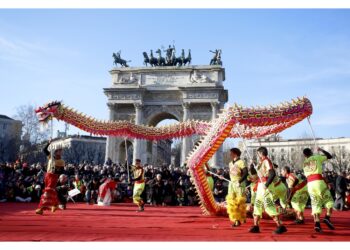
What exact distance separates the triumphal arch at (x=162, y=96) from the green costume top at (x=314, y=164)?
3019 centimetres

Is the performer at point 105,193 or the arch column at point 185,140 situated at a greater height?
the arch column at point 185,140

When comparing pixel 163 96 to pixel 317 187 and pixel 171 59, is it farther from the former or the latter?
pixel 317 187

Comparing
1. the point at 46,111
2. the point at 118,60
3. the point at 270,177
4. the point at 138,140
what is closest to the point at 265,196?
the point at 270,177

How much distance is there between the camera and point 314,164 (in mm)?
A: 6969

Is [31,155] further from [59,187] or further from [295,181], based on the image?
[295,181]

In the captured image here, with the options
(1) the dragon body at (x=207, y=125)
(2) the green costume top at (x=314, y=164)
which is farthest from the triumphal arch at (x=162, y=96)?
(2) the green costume top at (x=314, y=164)

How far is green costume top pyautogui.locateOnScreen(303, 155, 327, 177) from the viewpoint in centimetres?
695

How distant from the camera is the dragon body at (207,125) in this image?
26.6 feet

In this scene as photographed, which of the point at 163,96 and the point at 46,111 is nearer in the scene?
the point at 46,111

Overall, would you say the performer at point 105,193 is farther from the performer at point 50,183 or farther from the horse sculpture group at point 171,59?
the horse sculpture group at point 171,59

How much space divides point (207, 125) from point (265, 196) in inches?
204

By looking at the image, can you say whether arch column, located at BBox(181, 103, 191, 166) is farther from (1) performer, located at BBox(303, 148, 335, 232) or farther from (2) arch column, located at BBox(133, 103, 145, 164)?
(1) performer, located at BBox(303, 148, 335, 232)

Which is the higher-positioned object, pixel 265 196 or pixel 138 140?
pixel 138 140

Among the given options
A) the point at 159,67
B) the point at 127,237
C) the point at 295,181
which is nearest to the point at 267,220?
the point at 295,181
